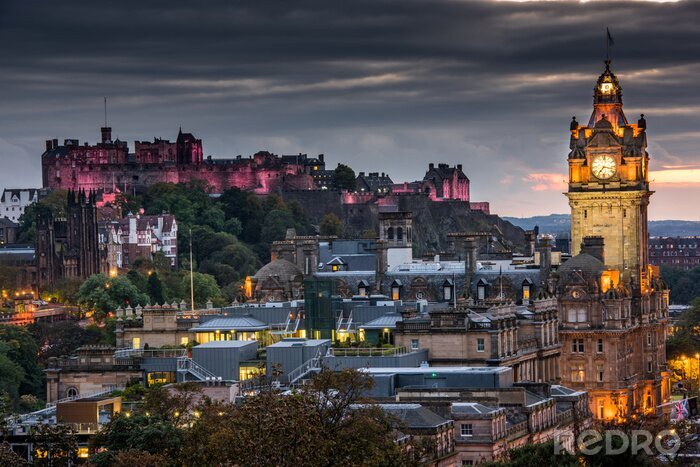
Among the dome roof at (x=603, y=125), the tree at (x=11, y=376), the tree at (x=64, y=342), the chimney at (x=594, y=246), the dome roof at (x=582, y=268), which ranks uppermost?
the dome roof at (x=603, y=125)

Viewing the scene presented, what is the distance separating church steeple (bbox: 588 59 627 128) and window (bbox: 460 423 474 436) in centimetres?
7640

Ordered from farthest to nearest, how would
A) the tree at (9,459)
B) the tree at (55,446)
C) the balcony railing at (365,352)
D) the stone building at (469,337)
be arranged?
the stone building at (469,337)
the balcony railing at (365,352)
the tree at (55,446)
the tree at (9,459)

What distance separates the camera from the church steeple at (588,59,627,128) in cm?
17750

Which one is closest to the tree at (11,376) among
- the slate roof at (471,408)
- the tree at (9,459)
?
the slate roof at (471,408)

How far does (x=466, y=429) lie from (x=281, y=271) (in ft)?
202

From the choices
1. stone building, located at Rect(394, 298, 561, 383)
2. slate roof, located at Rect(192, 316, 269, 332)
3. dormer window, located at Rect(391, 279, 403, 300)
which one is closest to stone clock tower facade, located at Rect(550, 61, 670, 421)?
dormer window, located at Rect(391, 279, 403, 300)

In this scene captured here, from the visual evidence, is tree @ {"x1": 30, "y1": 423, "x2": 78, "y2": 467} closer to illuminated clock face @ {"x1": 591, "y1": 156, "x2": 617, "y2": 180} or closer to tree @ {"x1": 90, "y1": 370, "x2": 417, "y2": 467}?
tree @ {"x1": 90, "y1": 370, "x2": 417, "y2": 467}

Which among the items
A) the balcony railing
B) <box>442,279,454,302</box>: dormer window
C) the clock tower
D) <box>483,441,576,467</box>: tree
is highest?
the clock tower

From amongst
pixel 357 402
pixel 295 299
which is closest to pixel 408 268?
pixel 295 299

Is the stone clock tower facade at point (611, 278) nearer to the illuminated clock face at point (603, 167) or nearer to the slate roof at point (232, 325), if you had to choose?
the illuminated clock face at point (603, 167)

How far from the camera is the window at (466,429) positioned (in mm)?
102938

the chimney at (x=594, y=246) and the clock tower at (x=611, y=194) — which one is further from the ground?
the clock tower at (x=611, y=194)

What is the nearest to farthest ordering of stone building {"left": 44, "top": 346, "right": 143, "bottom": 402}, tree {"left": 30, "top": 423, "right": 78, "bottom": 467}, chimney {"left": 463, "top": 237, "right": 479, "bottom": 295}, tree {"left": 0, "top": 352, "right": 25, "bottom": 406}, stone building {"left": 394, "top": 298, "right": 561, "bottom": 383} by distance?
1. tree {"left": 30, "top": 423, "right": 78, "bottom": 467}
2. stone building {"left": 44, "top": 346, "right": 143, "bottom": 402}
3. stone building {"left": 394, "top": 298, "right": 561, "bottom": 383}
4. chimney {"left": 463, "top": 237, "right": 479, "bottom": 295}
5. tree {"left": 0, "top": 352, "right": 25, "bottom": 406}

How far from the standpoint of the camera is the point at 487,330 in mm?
128375
